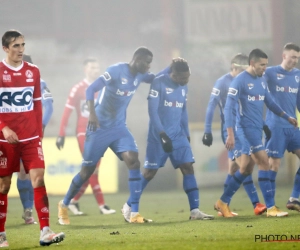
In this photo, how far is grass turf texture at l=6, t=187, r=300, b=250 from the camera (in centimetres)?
710

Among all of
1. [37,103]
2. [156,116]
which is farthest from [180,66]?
[37,103]

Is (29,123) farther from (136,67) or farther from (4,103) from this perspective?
(136,67)

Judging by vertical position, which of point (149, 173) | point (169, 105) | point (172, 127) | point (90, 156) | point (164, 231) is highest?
point (169, 105)

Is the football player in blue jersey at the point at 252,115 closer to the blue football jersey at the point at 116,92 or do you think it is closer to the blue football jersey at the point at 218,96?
the blue football jersey at the point at 218,96

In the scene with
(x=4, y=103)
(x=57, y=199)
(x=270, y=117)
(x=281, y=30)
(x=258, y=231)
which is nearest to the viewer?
(x=4, y=103)

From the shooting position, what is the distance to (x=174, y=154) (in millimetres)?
9578

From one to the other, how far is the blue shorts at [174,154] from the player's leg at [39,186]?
250cm

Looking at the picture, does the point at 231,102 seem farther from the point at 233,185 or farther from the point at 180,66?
the point at 233,185

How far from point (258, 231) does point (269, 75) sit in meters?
2.81

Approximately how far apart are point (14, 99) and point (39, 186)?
788 millimetres

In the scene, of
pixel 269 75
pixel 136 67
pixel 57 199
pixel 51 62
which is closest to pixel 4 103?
pixel 136 67

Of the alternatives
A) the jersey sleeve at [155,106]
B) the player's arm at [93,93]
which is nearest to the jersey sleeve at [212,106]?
the jersey sleeve at [155,106]

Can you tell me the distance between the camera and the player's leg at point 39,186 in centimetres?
712

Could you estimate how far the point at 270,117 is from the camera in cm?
1026
